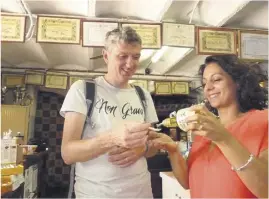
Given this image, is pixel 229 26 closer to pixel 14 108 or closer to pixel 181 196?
pixel 181 196

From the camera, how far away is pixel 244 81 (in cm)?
99

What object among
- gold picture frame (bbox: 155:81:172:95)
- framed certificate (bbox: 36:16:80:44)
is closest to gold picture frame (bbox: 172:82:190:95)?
gold picture frame (bbox: 155:81:172:95)

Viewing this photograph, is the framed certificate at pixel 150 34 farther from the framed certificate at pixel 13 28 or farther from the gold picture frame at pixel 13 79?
the gold picture frame at pixel 13 79

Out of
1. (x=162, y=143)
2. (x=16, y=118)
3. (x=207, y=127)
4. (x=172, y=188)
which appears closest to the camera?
(x=207, y=127)

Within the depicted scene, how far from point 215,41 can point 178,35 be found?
38 cm

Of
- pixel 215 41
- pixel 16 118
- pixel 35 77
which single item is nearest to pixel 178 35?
pixel 215 41

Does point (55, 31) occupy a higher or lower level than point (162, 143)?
higher

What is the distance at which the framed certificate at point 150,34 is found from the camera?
98.4 inches

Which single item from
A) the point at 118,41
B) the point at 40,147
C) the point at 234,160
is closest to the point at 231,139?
the point at 234,160

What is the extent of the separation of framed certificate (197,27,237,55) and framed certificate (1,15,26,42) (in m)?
1.62

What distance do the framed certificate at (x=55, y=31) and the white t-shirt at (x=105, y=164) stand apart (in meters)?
1.42

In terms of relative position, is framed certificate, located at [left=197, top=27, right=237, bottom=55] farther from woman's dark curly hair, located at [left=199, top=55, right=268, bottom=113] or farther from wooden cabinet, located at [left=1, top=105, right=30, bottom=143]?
wooden cabinet, located at [left=1, top=105, right=30, bottom=143]

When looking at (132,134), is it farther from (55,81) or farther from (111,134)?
(55,81)

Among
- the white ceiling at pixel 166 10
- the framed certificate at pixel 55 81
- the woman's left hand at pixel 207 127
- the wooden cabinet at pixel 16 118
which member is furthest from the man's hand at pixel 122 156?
the wooden cabinet at pixel 16 118
